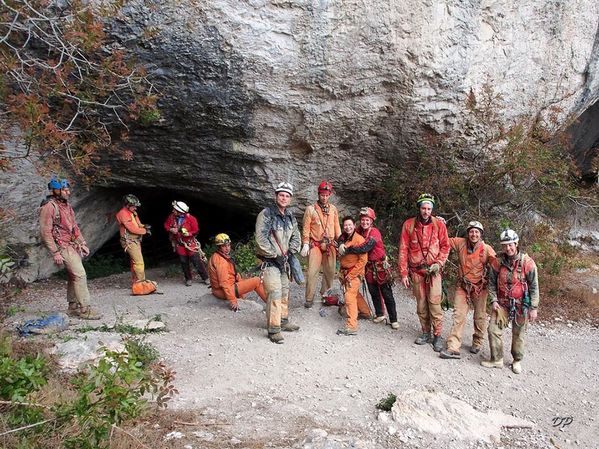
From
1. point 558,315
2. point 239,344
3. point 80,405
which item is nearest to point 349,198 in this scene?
point 558,315

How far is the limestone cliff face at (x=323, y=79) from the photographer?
7.63m

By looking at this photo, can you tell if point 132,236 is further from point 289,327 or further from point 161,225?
point 161,225

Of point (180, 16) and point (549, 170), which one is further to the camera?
point (549, 170)

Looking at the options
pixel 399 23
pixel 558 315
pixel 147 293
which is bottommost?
pixel 147 293

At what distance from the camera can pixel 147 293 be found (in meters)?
8.48

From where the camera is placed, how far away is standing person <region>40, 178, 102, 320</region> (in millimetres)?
6250

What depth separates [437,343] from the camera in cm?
625

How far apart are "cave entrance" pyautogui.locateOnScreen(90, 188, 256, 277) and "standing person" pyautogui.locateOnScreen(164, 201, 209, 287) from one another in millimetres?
2222

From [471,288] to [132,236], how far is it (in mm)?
5611

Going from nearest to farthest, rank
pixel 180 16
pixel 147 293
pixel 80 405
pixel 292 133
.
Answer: pixel 80 405
pixel 180 16
pixel 147 293
pixel 292 133

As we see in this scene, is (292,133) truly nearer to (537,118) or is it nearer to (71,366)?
(537,118)

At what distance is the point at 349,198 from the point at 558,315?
184 inches

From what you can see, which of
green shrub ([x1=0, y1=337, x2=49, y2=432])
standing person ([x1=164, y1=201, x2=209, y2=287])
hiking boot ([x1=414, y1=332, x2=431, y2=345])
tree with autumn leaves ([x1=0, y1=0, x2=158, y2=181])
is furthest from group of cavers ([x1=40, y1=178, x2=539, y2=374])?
green shrub ([x1=0, y1=337, x2=49, y2=432])

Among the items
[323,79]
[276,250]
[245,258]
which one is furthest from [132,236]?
[323,79]
